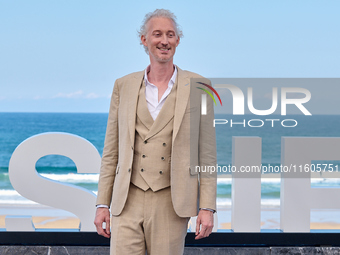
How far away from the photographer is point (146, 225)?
2098mm

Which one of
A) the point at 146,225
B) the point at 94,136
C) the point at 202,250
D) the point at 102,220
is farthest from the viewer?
the point at 94,136

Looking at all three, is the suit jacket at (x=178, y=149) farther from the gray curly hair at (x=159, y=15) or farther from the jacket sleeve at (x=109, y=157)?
the gray curly hair at (x=159, y=15)

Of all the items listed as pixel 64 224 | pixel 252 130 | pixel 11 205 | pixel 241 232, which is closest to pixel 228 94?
pixel 241 232

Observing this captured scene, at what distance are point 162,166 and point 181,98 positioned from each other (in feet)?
1.05

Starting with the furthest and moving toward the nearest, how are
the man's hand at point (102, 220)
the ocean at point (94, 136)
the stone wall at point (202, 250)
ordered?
the ocean at point (94, 136), the stone wall at point (202, 250), the man's hand at point (102, 220)

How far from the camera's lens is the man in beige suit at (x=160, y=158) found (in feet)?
6.89

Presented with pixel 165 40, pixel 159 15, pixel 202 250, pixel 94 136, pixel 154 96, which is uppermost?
pixel 94 136

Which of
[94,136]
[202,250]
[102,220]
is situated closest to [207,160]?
[102,220]

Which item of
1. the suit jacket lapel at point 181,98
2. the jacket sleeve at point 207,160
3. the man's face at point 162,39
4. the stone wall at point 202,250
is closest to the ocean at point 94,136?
the stone wall at point 202,250

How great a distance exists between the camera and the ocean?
43.3ft

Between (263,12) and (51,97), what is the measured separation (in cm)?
1491

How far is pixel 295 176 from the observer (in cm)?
363

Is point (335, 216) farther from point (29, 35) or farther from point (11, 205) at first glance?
point (29, 35)

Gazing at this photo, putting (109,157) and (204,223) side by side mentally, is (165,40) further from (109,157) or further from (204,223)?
(204,223)
